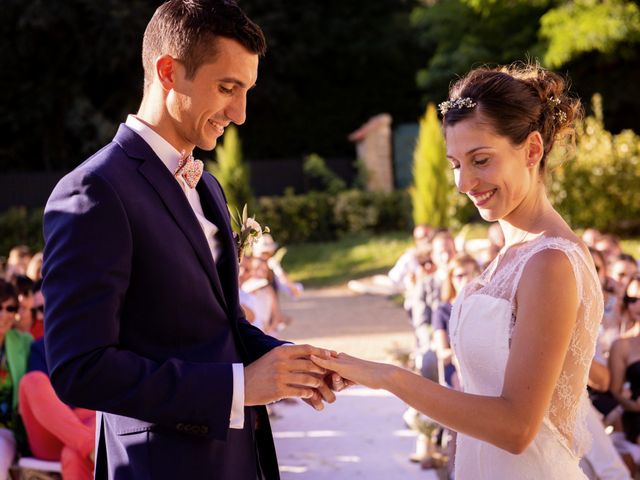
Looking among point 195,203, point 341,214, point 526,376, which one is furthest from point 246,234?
point 341,214

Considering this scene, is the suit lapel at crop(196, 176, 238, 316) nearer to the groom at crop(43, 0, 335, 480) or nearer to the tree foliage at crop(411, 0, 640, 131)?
the groom at crop(43, 0, 335, 480)

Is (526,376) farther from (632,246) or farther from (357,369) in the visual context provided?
(632,246)

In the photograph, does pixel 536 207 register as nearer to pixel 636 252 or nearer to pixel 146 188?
pixel 146 188

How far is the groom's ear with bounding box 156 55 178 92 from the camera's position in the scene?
8.27 feet

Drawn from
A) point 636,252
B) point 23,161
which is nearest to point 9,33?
point 23,161

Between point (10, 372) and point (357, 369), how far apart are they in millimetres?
3221

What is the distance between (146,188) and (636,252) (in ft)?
53.0

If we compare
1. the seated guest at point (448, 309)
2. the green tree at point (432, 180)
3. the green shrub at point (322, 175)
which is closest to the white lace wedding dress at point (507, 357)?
the seated guest at point (448, 309)

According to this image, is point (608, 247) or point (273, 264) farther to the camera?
point (273, 264)

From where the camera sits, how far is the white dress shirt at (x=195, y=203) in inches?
94.0

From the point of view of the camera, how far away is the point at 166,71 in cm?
254

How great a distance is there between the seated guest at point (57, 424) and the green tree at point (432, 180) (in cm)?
1446

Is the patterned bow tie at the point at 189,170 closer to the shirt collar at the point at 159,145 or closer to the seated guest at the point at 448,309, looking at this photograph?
the shirt collar at the point at 159,145

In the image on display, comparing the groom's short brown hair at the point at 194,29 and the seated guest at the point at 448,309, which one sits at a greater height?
the groom's short brown hair at the point at 194,29
